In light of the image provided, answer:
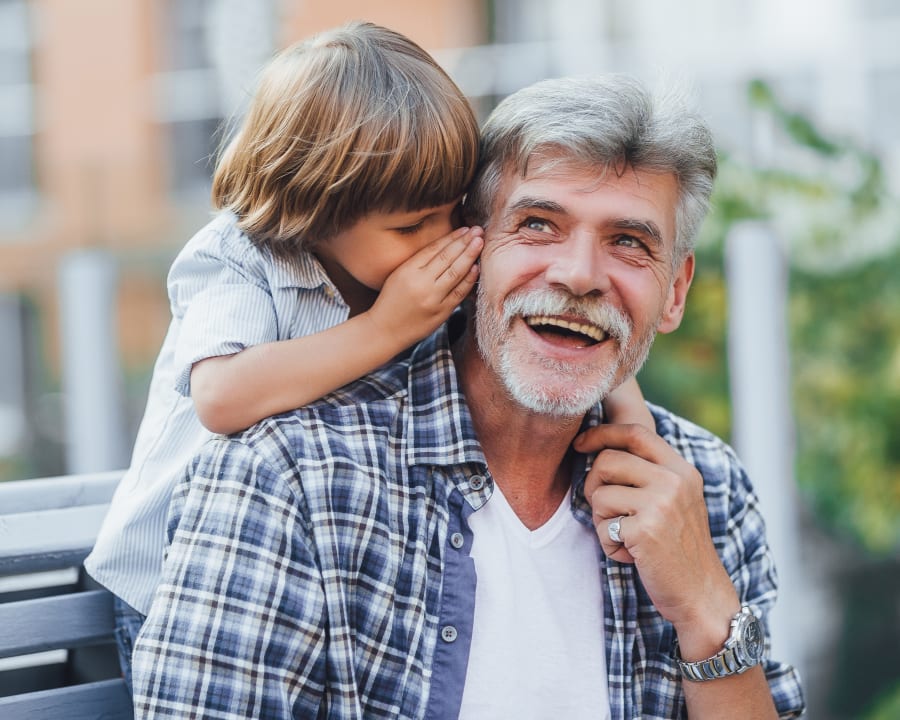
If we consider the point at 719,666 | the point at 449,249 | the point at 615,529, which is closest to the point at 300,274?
the point at 449,249

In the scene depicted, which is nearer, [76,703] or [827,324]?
[76,703]

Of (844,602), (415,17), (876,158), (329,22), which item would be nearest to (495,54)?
(415,17)

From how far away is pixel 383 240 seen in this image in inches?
80.2

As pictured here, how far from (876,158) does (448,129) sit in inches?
128

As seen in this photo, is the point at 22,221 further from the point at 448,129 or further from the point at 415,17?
the point at 448,129

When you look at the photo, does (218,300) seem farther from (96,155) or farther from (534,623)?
(96,155)

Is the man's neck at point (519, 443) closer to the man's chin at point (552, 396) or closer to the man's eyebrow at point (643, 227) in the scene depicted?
the man's chin at point (552, 396)

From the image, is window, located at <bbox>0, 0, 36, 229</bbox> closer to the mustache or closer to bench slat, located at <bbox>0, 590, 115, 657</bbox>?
bench slat, located at <bbox>0, 590, 115, 657</bbox>

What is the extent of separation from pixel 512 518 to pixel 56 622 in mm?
775

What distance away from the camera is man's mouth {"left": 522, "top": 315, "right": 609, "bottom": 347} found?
1967 mm

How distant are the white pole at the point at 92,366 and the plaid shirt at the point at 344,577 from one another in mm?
2819

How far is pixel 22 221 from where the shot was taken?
426 inches

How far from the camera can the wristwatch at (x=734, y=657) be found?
1.95 metres

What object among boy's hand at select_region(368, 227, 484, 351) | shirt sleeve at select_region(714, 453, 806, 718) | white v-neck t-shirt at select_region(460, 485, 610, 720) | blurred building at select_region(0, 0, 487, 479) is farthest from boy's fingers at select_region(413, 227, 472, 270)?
blurred building at select_region(0, 0, 487, 479)
